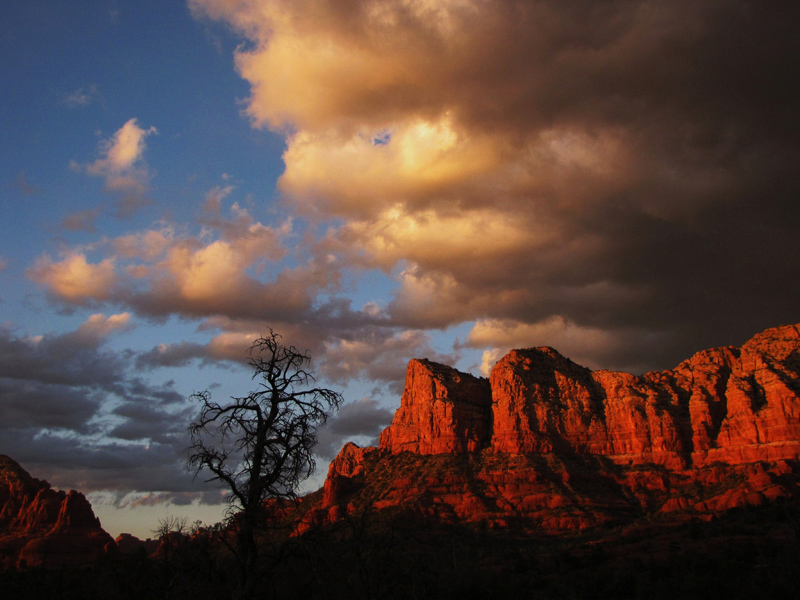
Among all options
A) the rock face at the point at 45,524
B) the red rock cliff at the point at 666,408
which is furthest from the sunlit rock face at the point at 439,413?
the rock face at the point at 45,524

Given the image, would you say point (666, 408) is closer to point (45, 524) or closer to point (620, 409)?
point (620, 409)

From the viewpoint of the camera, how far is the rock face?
125 metres

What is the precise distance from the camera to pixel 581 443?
5492 inches

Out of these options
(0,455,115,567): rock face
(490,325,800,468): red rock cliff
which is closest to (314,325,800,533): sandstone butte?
(490,325,800,468): red rock cliff

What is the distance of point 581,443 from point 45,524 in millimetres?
126022

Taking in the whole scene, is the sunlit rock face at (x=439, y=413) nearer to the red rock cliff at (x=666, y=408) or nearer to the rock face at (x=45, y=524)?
the red rock cliff at (x=666, y=408)

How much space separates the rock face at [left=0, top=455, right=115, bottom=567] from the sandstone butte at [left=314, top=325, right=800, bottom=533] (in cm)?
5396


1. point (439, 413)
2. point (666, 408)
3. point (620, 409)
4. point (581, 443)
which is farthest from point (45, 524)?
point (666, 408)

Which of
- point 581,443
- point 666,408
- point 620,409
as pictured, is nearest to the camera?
point 581,443

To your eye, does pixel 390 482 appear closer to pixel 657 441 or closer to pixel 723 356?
pixel 657 441

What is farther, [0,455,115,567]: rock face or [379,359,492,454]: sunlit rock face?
[379,359,492,454]: sunlit rock face

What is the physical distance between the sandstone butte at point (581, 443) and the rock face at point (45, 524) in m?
54.0

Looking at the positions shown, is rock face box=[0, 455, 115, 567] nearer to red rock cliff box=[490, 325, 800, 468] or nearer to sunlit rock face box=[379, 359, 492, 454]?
sunlit rock face box=[379, 359, 492, 454]

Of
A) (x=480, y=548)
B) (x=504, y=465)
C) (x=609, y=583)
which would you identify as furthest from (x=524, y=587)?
(x=504, y=465)
